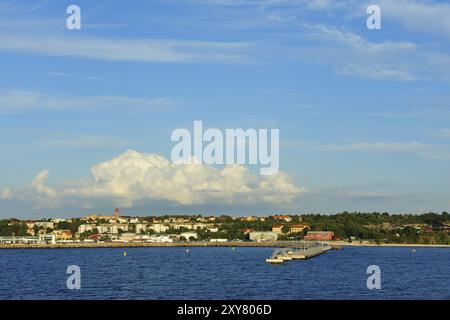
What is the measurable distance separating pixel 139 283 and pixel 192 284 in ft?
20.9

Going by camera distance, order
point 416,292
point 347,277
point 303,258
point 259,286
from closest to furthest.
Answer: point 416,292 < point 259,286 < point 347,277 < point 303,258

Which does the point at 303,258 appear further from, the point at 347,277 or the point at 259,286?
the point at 259,286

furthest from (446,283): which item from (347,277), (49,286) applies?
(49,286)

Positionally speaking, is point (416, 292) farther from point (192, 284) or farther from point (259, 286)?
point (192, 284)

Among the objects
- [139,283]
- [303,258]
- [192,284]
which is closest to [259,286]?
[192,284]

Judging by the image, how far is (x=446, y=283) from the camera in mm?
79312
